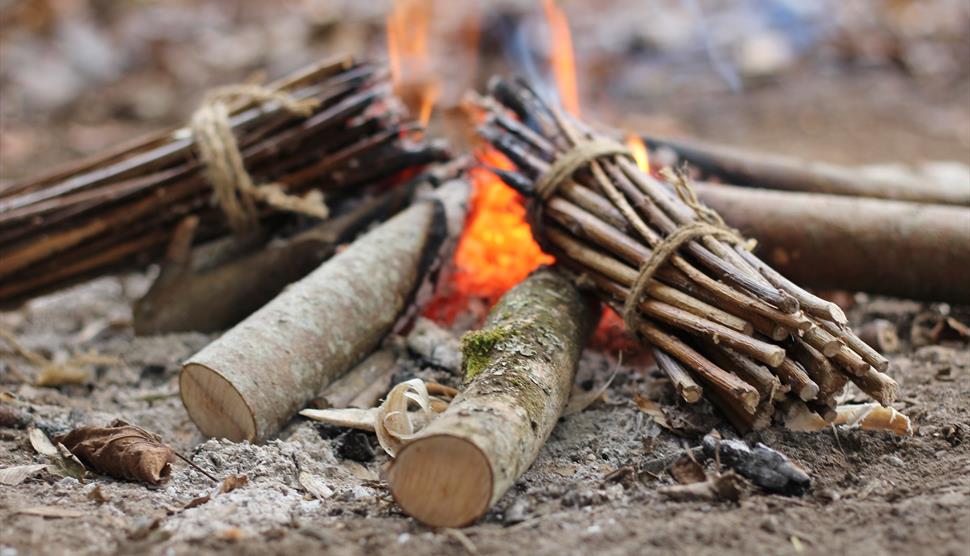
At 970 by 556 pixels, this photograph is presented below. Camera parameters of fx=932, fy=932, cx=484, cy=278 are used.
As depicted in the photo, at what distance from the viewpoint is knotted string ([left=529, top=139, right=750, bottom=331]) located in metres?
3.00

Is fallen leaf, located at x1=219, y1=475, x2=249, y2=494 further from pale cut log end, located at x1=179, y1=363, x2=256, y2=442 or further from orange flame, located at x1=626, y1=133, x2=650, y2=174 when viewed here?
orange flame, located at x1=626, y1=133, x2=650, y2=174

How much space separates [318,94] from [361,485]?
1.91 m

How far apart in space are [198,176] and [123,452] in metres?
1.49

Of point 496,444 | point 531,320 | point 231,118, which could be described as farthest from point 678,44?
point 496,444

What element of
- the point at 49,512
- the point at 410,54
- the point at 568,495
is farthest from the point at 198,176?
the point at 410,54

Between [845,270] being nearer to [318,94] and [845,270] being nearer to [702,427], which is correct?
[702,427]

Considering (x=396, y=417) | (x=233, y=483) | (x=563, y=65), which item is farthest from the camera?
(x=563, y=65)

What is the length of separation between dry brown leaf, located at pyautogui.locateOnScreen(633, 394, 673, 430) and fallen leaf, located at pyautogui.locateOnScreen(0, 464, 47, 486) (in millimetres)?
1854

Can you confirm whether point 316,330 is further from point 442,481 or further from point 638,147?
point 638,147

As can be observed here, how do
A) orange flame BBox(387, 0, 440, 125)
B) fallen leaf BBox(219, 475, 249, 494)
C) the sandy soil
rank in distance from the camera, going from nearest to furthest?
the sandy soil → fallen leaf BBox(219, 475, 249, 494) → orange flame BBox(387, 0, 440, 125)

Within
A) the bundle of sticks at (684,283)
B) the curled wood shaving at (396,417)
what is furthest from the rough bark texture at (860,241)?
the curled wood shaving at (396,417)

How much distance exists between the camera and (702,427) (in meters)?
2.86

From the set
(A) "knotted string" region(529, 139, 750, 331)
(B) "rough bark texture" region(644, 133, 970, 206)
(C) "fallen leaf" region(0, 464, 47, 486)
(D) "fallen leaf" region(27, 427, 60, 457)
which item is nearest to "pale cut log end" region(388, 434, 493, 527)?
(A) "knotted string" region(529, 139, 750, 331)

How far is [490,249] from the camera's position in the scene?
4020mm
